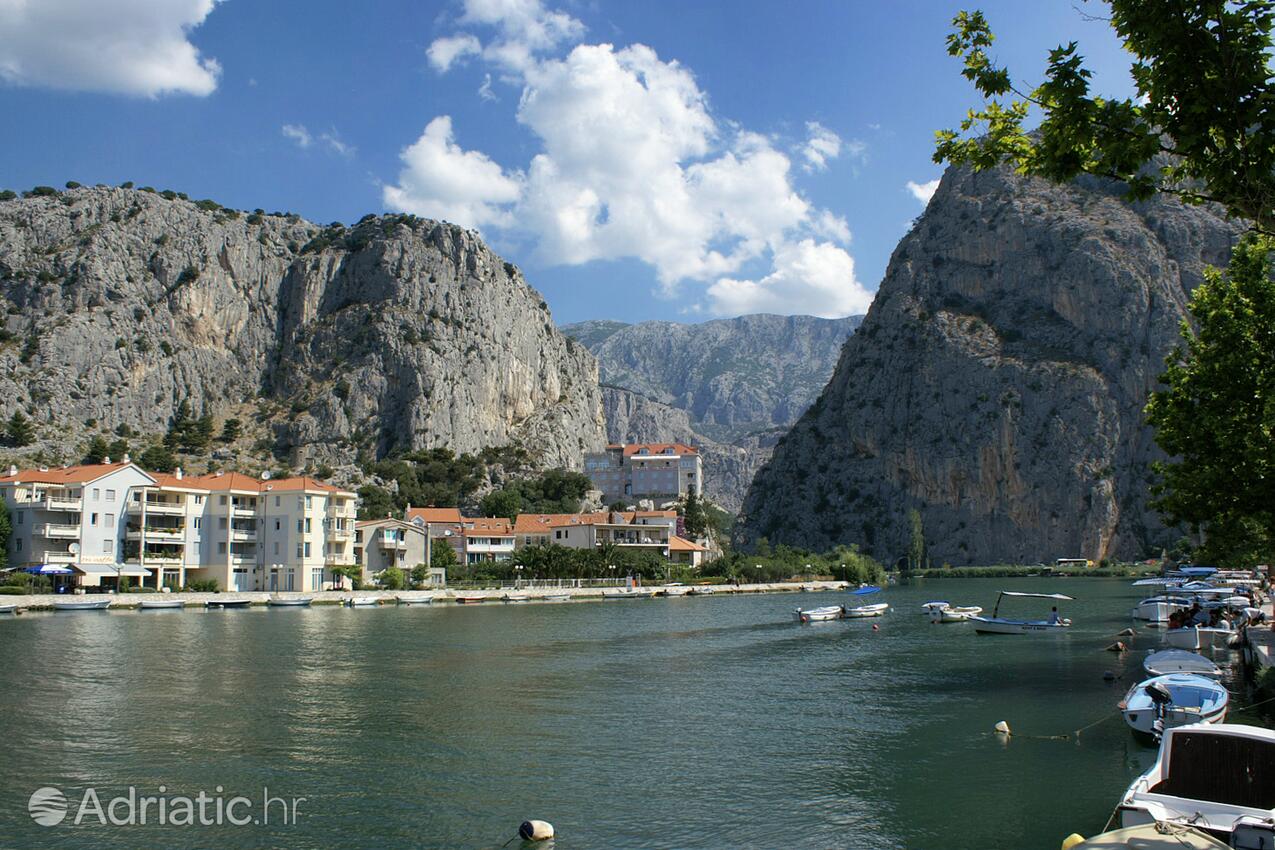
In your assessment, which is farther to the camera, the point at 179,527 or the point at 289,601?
the point at 179,527

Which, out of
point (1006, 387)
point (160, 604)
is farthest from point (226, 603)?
point (1006, 387)

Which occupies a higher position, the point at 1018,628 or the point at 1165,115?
the point at 1165,115

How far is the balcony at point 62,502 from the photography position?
71750 millimetres

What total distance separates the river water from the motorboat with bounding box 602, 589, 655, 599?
143 ft

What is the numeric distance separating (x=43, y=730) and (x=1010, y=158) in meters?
26.6

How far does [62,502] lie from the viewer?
7269cm

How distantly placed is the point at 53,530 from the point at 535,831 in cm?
7117

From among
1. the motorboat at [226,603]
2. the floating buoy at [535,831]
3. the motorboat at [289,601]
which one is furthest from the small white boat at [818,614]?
the floating buoy at [535,831]

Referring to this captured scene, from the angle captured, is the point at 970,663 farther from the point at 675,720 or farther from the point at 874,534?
the point at 874,534

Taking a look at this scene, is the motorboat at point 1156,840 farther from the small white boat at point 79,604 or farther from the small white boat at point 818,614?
the small white boat at point 79,604

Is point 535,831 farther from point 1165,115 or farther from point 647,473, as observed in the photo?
point 647,473

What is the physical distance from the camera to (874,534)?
16062 centimetres

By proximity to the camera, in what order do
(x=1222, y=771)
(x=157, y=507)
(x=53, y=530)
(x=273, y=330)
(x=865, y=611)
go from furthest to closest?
1. (x=273, y=330)
2. (x=157, y=507)
3. (x=53, y=530)
4. (x=865, y=611)
5. (x=1222, y=771)

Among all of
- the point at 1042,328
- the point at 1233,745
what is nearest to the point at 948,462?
the point at 1042,328
